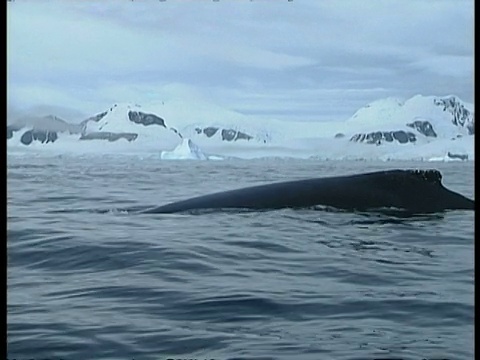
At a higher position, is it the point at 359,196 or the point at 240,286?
the point at 359,196

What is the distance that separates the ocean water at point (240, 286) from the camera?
144 inches

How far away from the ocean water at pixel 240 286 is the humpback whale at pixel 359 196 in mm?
262

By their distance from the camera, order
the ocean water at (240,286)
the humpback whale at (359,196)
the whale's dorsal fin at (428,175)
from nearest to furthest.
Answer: the ocean water at (240,286)
the humpback whale at (359,196)
the whale's dorsal fin at (428,175)

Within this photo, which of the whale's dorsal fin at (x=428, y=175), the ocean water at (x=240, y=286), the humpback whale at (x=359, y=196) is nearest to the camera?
the ocean water at (x=240, y=286)

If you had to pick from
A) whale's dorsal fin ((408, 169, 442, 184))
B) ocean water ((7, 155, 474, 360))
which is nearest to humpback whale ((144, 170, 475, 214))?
whale's dorsal fin ((408, 169, 442, 184))

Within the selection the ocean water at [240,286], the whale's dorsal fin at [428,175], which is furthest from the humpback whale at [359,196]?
the ocean water at [240,286]

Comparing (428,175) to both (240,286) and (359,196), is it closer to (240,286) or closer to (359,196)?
(359,196)

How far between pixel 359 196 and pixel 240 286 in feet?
12.0

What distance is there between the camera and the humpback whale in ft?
26.9

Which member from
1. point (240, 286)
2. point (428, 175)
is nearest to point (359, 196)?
point (428, 175)

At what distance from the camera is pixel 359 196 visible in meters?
8.30

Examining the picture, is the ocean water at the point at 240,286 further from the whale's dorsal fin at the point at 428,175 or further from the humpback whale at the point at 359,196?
the whale's dorsal fin at the point at 428,175

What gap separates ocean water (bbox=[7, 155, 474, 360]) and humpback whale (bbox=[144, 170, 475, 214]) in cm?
26

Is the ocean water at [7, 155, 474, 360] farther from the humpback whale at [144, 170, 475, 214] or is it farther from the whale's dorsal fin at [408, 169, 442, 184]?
the whale's dorsal fin at [408, 169, 442, 184]
